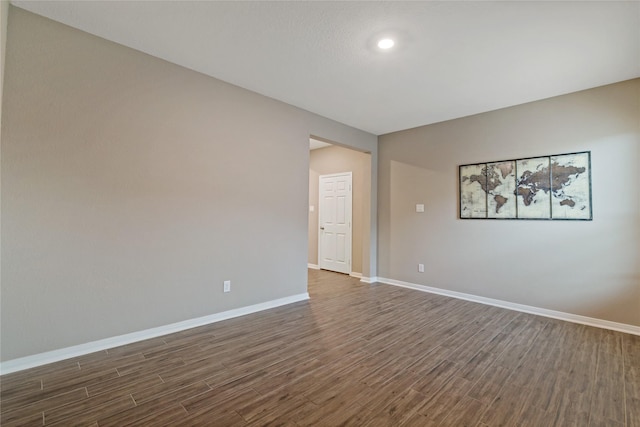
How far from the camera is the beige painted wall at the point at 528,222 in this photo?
A: 3.14 m

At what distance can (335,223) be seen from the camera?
626 cm

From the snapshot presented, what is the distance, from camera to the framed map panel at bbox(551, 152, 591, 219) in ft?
11.0

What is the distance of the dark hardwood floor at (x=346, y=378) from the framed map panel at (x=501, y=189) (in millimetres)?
1502

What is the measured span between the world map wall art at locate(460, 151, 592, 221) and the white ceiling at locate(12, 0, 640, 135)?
0.89 metres

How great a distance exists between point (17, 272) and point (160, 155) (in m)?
1.43

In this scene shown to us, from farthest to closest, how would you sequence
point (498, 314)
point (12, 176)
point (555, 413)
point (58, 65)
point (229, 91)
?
1. point (498, 314)
2. point (229, 91)
3. point (58, 65)
4. point (12, 176)
5. point (555, 413)

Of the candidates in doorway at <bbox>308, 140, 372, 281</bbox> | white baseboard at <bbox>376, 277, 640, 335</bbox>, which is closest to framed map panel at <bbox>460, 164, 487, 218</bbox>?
white baseboard at <bbox>376, 277, 640, 335</bbox>

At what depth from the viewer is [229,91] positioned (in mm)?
3359

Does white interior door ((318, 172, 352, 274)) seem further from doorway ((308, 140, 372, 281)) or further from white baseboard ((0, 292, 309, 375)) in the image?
white baseboard ((0, 292, 309, 375))

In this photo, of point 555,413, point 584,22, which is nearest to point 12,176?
point 555,413

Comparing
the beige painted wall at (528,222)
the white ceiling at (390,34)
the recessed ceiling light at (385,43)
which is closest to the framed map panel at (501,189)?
the beige painted wall at (528,222)

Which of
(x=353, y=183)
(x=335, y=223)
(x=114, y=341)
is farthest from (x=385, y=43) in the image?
(x=335, y=223)

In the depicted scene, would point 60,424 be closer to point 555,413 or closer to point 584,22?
point 555,413

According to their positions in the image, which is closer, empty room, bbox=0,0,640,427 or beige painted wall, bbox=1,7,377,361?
empty room, bbox=0,0,640,427
